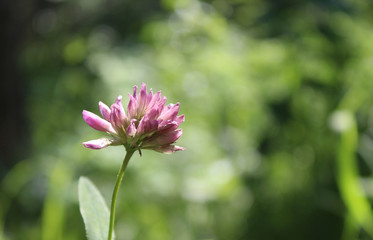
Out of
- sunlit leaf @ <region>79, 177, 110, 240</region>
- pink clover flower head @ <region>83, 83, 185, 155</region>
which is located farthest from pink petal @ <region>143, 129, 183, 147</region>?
sunlit leaf @ <region>79, 177, 110, 240</region>

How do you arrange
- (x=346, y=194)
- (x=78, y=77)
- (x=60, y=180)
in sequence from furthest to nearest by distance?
(x=78, y=77), (x=60, y=180), (x=346, y=194)

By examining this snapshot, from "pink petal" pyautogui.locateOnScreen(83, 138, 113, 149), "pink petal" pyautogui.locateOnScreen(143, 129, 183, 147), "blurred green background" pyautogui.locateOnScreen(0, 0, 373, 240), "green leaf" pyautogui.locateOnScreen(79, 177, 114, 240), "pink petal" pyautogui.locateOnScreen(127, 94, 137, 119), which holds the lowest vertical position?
"green leaf" pyautogui.locateOnScreen(79, 177, 114, 240)

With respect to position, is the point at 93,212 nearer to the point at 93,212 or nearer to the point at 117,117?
the point at 93,212

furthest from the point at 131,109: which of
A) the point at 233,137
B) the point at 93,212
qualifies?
the point at 233,137

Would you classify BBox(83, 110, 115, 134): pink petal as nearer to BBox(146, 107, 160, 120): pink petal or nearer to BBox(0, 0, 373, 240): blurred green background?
BBox(146, 107, 160, 120): pink petal

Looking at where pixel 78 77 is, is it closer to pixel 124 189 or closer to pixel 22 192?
pixel 22 192

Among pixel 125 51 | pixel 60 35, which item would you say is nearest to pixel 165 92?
pixel 125 51
